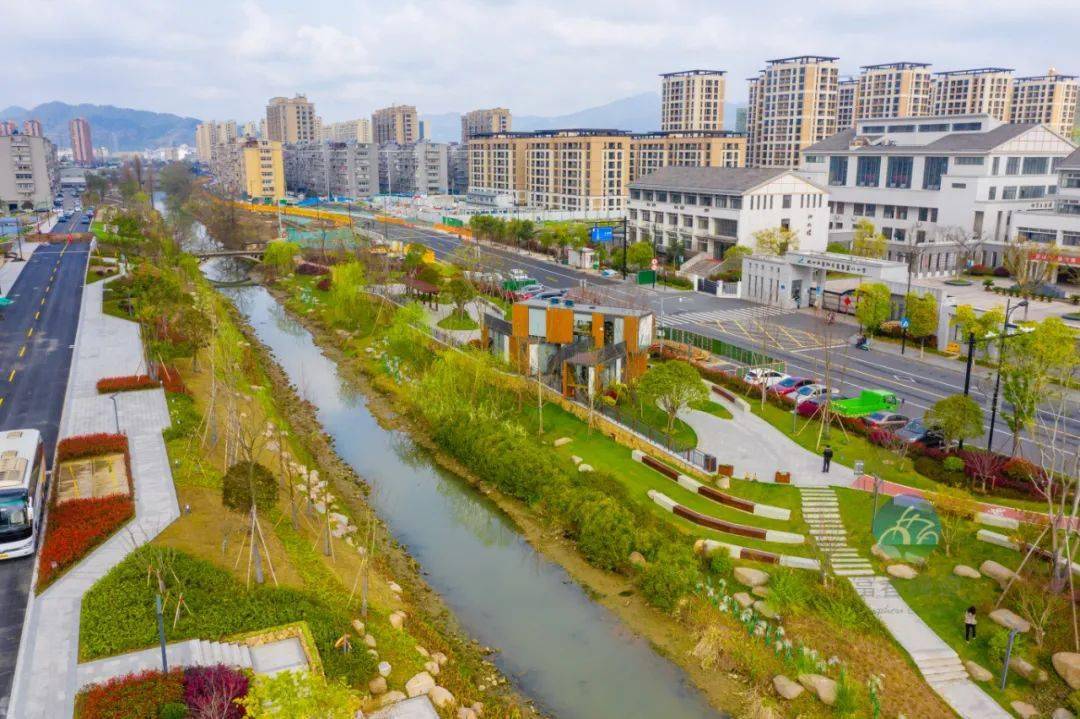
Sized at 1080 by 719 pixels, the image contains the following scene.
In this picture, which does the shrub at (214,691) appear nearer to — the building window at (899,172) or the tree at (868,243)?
the tree at (868,243)

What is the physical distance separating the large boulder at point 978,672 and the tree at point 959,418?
28.6 feet

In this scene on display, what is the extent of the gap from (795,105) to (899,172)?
5361 cm

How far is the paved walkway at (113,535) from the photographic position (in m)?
14.0

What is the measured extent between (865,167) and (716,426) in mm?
46170

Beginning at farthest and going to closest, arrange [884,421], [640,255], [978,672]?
[640,255] → [884,421] → [978,672]

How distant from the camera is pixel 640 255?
59562 millimetres

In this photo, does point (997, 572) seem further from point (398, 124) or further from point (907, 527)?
point (398, 124)

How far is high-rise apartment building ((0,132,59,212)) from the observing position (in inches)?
4188

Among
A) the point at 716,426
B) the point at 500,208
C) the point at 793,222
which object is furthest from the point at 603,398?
the point at 500,208

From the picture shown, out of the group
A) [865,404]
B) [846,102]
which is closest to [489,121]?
[846,102]

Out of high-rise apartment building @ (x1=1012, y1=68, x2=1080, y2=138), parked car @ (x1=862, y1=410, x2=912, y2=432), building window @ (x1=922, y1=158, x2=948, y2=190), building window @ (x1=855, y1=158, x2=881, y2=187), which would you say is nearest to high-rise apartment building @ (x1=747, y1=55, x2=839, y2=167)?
high-rise apartment building @ (x1=1012, y1=68, x2=1080, y2=138)

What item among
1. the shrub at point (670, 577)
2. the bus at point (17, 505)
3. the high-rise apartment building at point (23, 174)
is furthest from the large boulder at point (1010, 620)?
the high-rise apartment building at point (23, 174)

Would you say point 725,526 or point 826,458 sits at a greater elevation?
point 826,458

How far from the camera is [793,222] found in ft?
195
